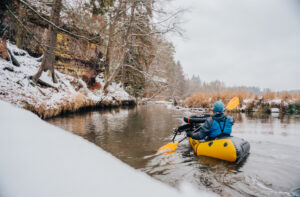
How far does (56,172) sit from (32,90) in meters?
8.78

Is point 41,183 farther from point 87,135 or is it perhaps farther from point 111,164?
point 87,135

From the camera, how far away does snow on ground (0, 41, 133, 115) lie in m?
7.18

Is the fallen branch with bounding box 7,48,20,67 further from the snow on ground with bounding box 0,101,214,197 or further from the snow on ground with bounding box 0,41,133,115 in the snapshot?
the snow on ground with bounding box 0,101,214,197

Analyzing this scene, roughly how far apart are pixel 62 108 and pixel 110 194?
31.7 feet

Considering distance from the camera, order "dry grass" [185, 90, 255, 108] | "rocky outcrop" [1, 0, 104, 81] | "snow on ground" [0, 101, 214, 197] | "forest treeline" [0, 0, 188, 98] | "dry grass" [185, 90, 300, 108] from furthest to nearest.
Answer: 1. "dry grass" [185, 90, 255, 108]
2. "dry grass" [185, 90, 300, 108]
3. "rocky outcrop" [1, 0, 104, 81]
4. "forest treeline" [0, 0, 188, 98]
5. "snow on ground" [0, 101, 214, 197]

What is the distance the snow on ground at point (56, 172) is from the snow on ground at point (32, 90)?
267 inches

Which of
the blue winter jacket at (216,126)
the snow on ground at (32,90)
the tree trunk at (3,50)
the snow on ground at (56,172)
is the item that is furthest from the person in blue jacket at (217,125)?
the tree trunk at (3,50)

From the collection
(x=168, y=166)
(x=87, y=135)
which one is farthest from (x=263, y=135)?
(x=87, y=135)

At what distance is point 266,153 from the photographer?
471 centimetres

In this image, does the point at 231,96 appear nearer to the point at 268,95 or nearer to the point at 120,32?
the point at 268,95

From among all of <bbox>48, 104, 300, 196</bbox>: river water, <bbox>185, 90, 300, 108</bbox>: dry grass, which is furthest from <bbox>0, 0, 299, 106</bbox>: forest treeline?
<bbox>48, 104, 300, 196</bbox>: river water

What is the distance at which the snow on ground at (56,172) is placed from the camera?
92 centimetres

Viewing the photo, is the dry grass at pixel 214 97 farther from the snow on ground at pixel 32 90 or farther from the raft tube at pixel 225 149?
the raft tube at pixel 225 149

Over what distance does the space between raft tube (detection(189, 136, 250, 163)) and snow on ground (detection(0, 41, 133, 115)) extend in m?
6.82
